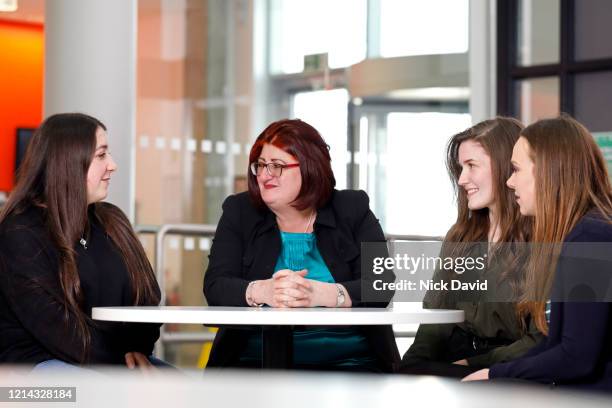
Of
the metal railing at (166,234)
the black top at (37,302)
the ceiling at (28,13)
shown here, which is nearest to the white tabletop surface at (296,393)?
the black top at (37,302)

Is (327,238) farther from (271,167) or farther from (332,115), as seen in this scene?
(332,115)

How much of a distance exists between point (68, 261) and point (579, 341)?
1335mm

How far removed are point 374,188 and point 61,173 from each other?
549cm

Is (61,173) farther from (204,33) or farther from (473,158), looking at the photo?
(204,33)

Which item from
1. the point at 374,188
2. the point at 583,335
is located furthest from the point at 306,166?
the point at 374,188

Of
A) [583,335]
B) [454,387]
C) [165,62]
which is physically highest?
[165,62]

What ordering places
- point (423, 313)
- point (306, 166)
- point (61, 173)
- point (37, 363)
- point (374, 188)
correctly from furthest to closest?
point (374, 188), point (306, 166), point (61, 173), point (37, 363), point (423, 313)

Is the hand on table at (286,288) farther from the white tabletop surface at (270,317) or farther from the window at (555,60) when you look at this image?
the window at (555,60)

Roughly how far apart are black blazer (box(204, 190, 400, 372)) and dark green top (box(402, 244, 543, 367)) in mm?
105

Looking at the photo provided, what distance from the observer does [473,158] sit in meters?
2.76

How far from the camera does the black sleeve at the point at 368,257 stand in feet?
8.61

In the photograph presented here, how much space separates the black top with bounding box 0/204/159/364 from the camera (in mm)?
2371

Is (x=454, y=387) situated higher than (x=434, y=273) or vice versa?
(x=454, y=387)

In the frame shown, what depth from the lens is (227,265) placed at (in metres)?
2.67
